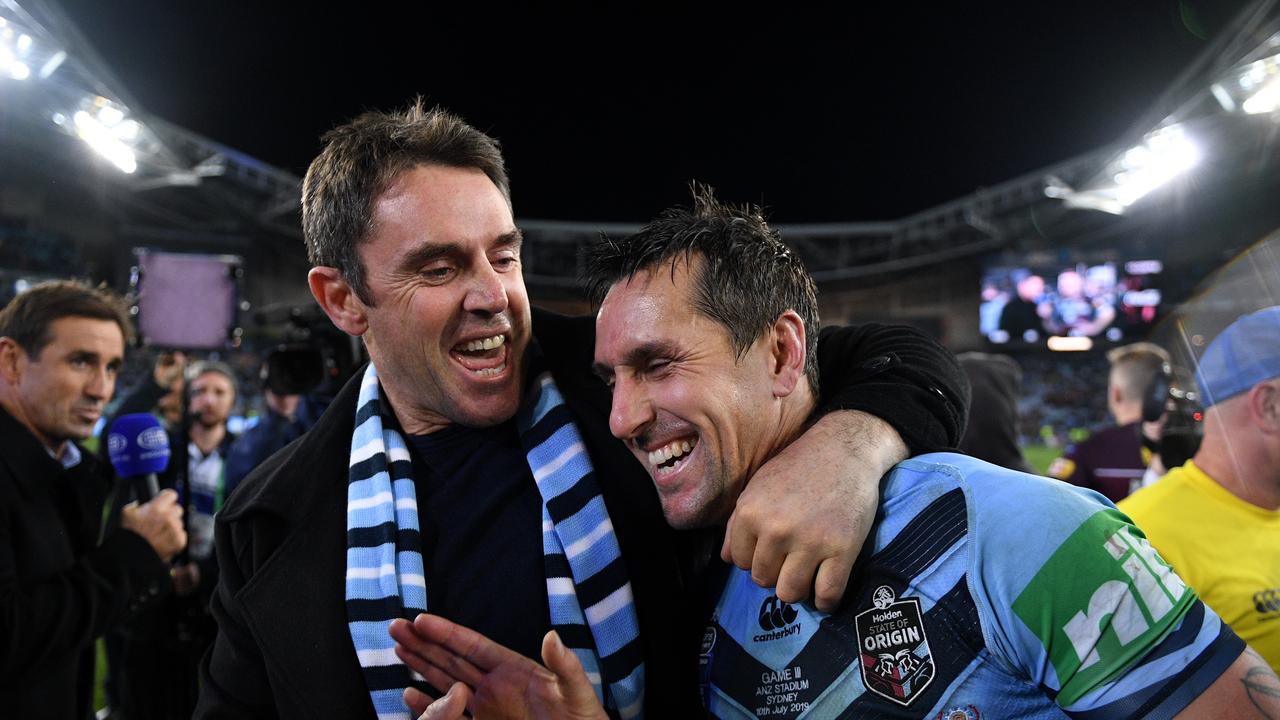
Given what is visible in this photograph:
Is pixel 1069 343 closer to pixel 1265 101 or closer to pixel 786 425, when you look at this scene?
pixel 1265 101

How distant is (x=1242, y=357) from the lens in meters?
2.27

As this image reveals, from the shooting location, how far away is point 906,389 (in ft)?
4.84

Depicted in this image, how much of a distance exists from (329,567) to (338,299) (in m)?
0.69

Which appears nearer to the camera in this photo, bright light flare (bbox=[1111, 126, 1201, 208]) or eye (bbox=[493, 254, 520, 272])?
eye (bbox=[493, 254, 520, 272])

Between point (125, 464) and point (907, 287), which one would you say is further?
point (907, 287)

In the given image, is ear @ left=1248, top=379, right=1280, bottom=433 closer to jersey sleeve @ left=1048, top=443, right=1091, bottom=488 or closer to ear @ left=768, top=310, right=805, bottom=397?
ear @ left=768, top=310, right=805, bottom=397

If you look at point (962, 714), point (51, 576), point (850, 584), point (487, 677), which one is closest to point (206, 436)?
point (51, 576)

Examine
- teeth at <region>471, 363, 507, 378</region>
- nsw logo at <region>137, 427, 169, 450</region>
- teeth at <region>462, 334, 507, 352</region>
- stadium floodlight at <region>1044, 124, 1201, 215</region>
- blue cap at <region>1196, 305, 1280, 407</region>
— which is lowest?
blue cap at <region>1196, 305, 1280, 407</region>

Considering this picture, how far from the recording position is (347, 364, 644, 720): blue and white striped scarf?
1.51 m

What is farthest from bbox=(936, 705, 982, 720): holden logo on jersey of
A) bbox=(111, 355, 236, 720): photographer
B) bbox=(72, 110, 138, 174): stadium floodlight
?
bbox=(72, 110, 138, 174): stadium floodlight

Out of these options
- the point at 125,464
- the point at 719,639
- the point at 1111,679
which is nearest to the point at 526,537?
the point at 719,639

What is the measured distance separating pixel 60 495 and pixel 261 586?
140cm

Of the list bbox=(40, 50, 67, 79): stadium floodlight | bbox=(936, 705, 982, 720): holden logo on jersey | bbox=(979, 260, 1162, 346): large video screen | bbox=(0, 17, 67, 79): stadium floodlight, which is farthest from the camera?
bbox=(979, 260, 1162, 346): large video screen

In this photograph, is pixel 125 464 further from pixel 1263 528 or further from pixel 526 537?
pixel 1263 528
